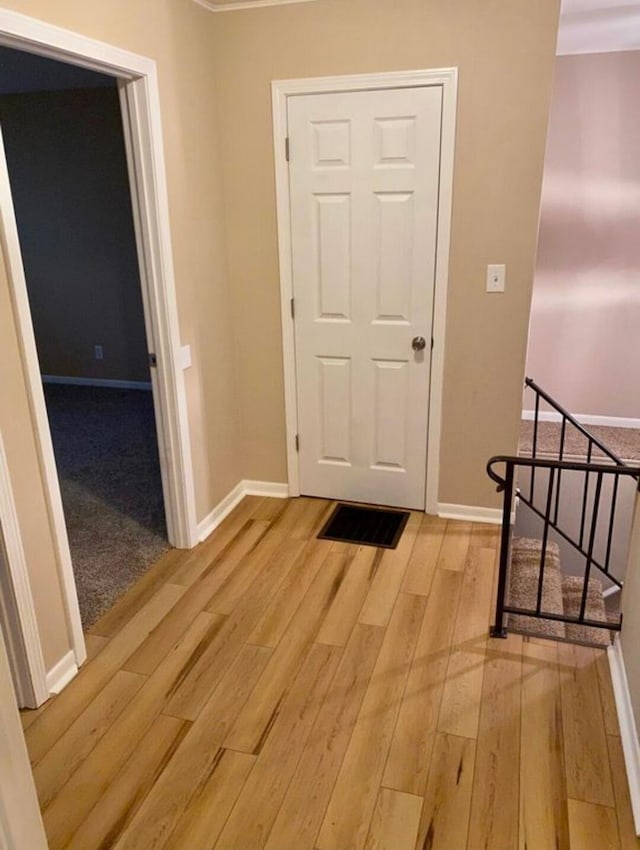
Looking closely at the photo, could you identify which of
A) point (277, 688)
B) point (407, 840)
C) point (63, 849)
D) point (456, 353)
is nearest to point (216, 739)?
Result: point (277, 688)

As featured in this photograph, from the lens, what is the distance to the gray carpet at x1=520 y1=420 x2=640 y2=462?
14.3 feet

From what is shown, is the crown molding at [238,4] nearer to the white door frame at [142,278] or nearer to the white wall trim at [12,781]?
the white door frame at [142,278]

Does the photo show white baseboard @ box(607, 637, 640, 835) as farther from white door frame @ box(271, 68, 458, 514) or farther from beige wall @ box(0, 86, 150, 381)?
beige wall @ box(0, 86, 150, 381)

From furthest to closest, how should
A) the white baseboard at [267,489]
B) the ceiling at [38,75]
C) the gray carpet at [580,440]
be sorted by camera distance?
the gray carpet at [580,440], the ceiling at [38,75], the white baseboard at [267,489]

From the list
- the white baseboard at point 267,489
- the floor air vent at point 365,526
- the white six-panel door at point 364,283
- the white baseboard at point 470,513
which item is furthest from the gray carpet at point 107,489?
the white baseboard at point 470,513

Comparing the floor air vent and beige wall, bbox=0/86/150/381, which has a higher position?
beige wall, bbox=0/86/150/381

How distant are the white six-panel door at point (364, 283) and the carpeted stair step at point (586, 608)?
102cm

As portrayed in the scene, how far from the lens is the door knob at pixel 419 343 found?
307 centimetres

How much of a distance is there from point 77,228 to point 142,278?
3.31 meters

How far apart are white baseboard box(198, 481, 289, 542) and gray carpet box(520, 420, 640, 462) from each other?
1.78 metres

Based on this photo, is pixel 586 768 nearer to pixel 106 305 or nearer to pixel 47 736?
pixel 47 736

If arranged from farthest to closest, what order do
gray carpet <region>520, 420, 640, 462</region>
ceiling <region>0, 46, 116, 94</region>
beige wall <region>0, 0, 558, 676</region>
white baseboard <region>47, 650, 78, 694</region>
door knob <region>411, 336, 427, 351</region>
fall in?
gray carpet <region>520, 420, 640, 462</region>, ceiling <region>0, 46, 116, 94</region>, door knob <region>411, 336, 427, 351</region>, beige wall <region>0, 0, 558, 676</region>, white baseboard <region>47, 650, 78, 694</region>

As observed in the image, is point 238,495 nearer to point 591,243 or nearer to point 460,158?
point 460,158

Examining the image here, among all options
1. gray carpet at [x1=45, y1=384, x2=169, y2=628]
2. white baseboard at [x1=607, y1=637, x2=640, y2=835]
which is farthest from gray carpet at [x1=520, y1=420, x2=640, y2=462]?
gray carpet at [x1=45, y1=384, x2=169, y2=628]
